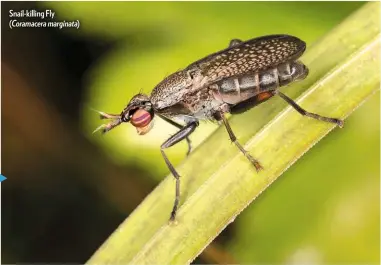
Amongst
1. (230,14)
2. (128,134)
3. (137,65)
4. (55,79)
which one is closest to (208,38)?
(230,14)

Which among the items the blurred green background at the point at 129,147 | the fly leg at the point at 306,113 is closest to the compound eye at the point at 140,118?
the blurred green background at the point at 129,147

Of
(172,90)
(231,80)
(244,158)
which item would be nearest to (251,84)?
(231,80)

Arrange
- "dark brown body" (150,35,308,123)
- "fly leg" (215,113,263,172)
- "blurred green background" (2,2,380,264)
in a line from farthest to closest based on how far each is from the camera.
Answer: "blurred green background" (2,2,380,264), "dark brown body" (150,35,308,123), "fly leg" (215,113,263,172)

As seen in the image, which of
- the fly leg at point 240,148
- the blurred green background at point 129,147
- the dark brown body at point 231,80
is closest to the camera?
the fly leg at point 240,148

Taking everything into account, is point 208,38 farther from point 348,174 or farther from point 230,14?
point 348,174

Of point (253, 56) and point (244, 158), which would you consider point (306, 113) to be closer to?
point (244, 158)

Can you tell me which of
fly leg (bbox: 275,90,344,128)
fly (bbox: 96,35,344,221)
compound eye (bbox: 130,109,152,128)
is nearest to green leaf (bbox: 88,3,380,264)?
fly leg (bbox: 275,90,344,128)

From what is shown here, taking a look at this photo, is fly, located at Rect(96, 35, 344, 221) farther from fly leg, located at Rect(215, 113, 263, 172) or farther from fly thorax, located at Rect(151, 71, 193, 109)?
fly leg, located at Rect(215, 113, 263, 172)

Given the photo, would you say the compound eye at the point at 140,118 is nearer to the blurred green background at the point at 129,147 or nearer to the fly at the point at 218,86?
the fly at the point at 218,86
